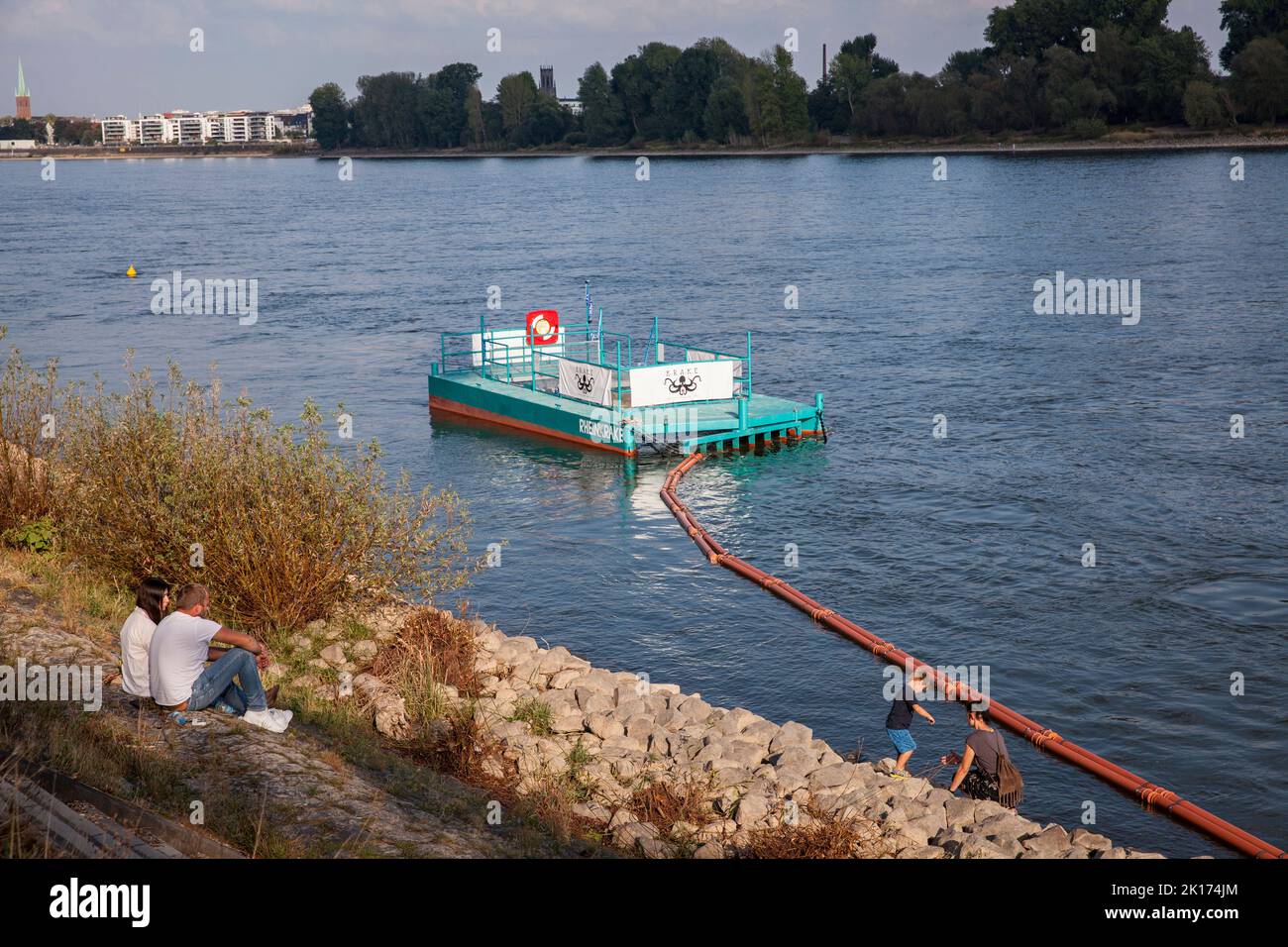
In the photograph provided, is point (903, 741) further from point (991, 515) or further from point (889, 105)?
point (889, 105)

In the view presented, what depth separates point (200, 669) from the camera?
1190cm

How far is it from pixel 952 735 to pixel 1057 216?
81310mm

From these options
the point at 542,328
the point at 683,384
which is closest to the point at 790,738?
the point at 683,384

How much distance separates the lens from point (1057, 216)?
91.8m

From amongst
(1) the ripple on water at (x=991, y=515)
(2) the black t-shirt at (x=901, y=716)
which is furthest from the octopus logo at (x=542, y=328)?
(2) the black t-shirt at (x=901, y=716)

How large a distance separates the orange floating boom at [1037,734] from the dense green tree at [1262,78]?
14091 cm

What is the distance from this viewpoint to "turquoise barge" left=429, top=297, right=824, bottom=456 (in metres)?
34.0

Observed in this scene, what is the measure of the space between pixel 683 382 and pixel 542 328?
5386 mm

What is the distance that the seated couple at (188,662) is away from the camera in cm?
1165

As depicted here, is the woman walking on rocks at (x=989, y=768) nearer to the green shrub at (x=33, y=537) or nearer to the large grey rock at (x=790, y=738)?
the large grey rock at (x=790, y=738)

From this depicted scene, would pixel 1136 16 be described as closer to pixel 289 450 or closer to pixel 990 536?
pixel 990 536

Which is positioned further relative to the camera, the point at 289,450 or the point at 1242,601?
the point at 1242,601
